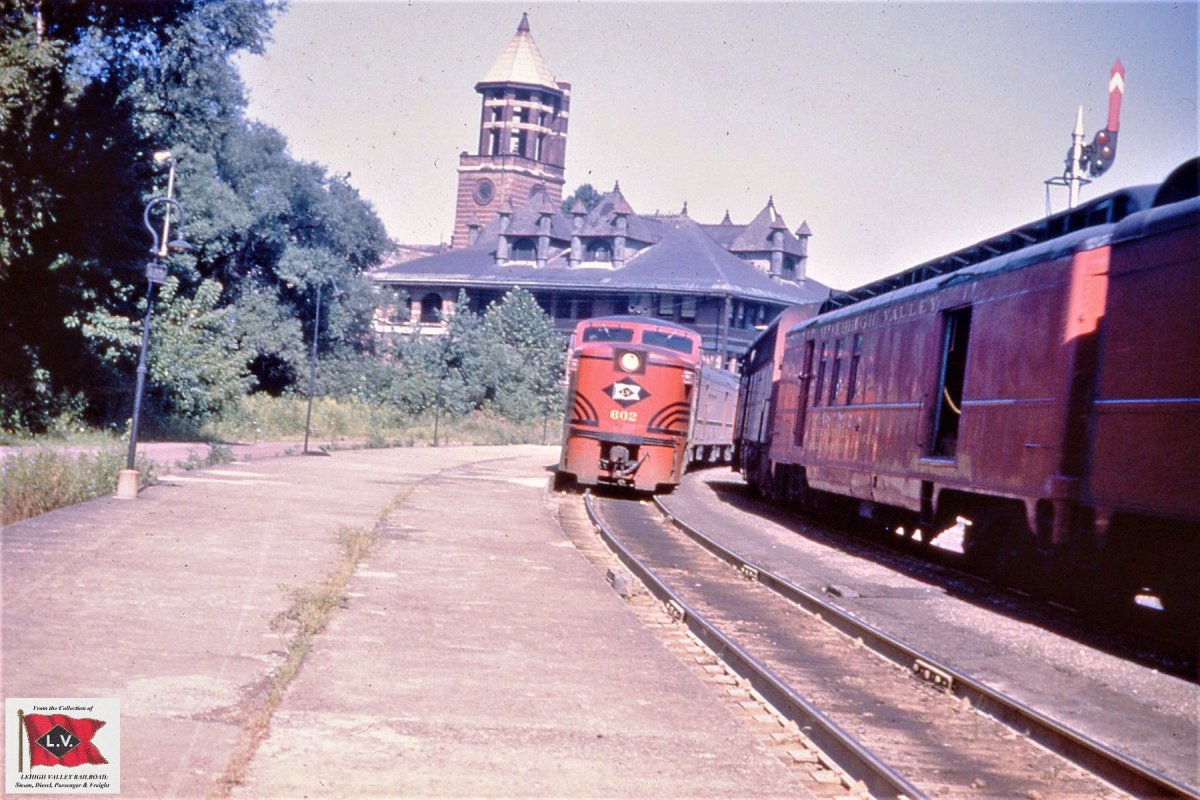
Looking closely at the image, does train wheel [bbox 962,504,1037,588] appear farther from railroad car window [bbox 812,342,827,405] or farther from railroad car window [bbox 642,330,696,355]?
railroad car window [bbox 642,330,696,355]

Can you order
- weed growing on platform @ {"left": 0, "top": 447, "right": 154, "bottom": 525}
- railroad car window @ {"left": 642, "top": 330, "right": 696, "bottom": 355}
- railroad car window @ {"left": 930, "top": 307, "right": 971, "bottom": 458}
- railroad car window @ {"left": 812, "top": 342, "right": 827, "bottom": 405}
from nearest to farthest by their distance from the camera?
weed growing on platform @ {"left": 0, "top": 447, "right": 154, "bottom": 525}, railroad car window @ {"left": 930, "top": 307, "right": 971, "bottom": 458}, railroad car window @ {"left": 812, "top": 342, "right": 827, "bottom": 405}, railroad car window @ {"left": 642, "top": 330, "right": 696, "bottom": 355}

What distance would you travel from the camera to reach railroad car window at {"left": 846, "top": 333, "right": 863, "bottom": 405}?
58.8 ft

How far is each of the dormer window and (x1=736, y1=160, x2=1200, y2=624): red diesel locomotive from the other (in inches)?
2376

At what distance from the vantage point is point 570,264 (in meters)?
79.6

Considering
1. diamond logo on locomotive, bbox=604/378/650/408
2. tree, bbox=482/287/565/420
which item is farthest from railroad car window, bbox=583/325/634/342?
tree, bbox=482/287/565/420

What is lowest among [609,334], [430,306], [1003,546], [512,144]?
[1003,546]

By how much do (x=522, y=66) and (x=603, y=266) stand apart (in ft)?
89.0

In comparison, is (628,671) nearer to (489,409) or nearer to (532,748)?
(532,748)

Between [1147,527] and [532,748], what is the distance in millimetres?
5796

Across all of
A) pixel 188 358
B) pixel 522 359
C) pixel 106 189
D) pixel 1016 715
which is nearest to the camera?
pixel 1016 715

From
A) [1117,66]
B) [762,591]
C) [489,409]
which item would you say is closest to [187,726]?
[762,591]

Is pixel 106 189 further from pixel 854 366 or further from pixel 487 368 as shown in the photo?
pixel 487 368

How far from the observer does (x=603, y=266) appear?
78.2m

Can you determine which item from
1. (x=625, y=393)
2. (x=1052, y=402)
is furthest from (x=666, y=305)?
(x=1052, y=402)
